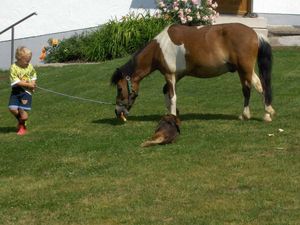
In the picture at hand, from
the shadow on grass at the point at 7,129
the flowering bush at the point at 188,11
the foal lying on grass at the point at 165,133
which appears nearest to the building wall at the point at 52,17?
the flowering bush at the point at 188,11

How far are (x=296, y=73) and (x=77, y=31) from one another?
7.89 metres

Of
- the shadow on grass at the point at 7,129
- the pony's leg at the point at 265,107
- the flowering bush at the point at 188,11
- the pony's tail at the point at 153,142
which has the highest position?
the flowering bush at the point at 188,11

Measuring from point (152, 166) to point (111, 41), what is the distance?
11.5 m

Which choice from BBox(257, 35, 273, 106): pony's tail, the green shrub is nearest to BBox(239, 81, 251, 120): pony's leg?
BBox(257, 35, 273, 106): pony's tail

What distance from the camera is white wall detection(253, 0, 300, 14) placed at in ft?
74.7

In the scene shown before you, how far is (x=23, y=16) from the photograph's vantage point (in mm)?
21422

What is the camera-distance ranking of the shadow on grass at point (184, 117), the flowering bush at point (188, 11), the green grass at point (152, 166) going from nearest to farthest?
1. the green grass at point (152, 166)
2. the shadow on grass at point (184, 117)
3. the flowering bush at point (188, 11)

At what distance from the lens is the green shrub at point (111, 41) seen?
65.4 feet

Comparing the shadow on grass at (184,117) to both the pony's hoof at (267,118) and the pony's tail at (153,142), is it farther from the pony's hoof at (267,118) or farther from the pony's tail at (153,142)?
the pony's tail at (153,142)

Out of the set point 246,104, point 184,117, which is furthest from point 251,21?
point 246,104

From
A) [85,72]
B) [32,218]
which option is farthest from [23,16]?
[32,218]

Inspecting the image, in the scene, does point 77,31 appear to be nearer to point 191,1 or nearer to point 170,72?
point 191,1

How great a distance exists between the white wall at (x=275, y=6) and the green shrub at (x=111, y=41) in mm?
3715

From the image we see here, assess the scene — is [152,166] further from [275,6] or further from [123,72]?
[275,6]
